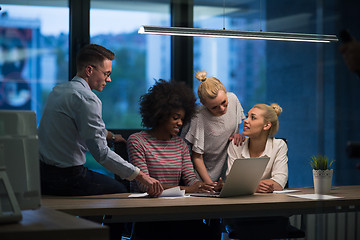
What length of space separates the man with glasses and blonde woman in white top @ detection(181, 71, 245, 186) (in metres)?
0.71

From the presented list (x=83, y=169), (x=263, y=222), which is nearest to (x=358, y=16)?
(x=263, y=222)

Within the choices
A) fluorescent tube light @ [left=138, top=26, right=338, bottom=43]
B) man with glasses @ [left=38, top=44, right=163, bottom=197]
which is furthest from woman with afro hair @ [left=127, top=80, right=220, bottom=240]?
fluorescent tube light @ [left=138, top=26, right=338, bottom=43]

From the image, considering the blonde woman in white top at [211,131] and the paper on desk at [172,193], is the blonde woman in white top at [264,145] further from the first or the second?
the paper on desk at [172,193]

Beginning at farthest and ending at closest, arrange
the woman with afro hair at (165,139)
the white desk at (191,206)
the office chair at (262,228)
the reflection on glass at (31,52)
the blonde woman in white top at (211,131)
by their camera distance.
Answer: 1. the reflection on glass at (31,52)
2. the blonde woman in white top at (211,131)
3. the woman with afro hair at (165,139)
4. the office chair at (262,228)
5. the white desk at (191,206)

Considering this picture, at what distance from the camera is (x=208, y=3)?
206 inches

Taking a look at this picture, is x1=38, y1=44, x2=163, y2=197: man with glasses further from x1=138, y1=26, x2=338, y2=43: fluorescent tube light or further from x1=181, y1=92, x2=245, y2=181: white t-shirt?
x1=138, y1=26, x2=338, y2=43: fluorescent tube light

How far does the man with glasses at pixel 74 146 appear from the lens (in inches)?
99.3

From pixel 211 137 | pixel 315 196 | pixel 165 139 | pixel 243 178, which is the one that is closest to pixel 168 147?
pixel 165 139

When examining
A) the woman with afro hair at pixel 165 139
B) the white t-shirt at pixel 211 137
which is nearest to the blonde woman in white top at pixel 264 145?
the white t-shirt at pixel 211 137

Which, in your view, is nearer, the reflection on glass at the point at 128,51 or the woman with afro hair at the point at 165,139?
the woman with afro hair at the point at 165,139

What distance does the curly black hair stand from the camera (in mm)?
3008

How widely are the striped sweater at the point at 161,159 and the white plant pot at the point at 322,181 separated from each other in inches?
27.3

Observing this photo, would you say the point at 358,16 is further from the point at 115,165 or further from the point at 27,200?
the point at 27,200

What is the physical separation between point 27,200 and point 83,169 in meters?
0.91
